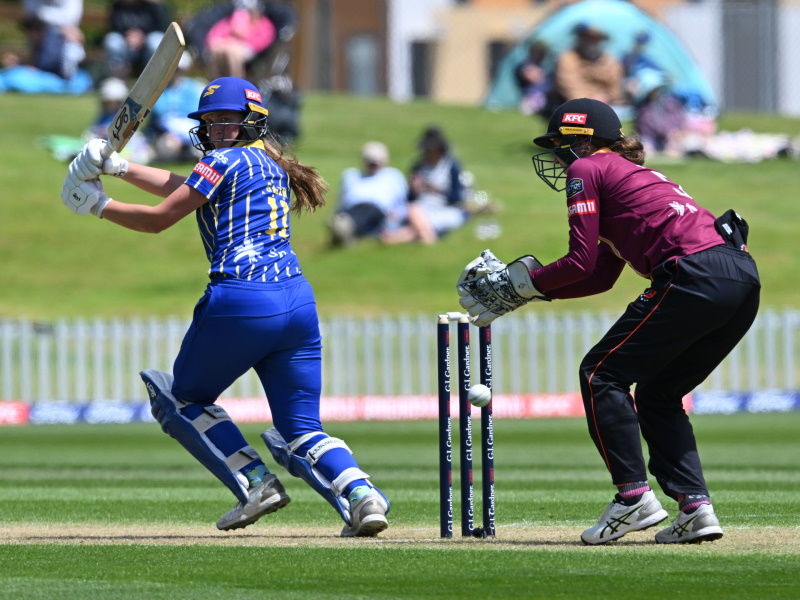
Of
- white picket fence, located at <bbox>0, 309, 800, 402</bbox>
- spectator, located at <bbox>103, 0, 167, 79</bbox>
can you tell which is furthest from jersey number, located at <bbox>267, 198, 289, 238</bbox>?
spectator, located at <bbox>103, 0, 167, 79</bbox>

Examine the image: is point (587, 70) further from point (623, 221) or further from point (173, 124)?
point (623, 221)

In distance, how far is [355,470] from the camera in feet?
21.1

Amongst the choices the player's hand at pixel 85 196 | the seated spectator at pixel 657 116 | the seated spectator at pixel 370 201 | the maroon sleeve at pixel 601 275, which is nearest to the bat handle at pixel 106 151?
the player's hand at pixel 85 196

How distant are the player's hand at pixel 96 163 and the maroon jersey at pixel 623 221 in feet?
6.18

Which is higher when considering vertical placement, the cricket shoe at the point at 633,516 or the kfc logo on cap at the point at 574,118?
the kfc logo on cap at the point at 574,118

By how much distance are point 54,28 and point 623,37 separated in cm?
1065

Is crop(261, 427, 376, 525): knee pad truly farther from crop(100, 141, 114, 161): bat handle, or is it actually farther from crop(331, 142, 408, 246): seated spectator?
crop(331, 142, 408, 246): seated spectator

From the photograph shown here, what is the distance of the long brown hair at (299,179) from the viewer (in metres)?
6.68

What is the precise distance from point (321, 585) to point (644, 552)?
148cm

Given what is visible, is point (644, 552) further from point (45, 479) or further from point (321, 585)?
point (45, 479)

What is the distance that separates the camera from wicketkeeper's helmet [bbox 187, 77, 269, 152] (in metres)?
6.58

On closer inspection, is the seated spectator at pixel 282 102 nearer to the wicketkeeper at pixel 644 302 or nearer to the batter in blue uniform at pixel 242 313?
the batter in blue uniform at pixel 242 313

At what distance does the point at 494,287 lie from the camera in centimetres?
614

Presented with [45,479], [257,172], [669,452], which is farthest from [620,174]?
[45,479]
